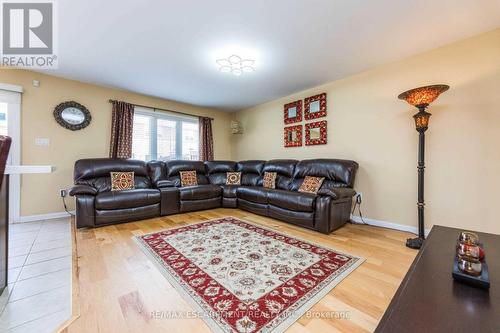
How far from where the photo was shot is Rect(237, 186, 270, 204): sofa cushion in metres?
3.40

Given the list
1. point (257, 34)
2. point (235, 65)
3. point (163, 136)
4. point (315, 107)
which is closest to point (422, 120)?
point (315, 107)

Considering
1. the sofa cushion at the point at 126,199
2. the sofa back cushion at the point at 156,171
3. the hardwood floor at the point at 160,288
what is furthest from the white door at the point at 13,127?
the sofa back cushion at the point at 156,171

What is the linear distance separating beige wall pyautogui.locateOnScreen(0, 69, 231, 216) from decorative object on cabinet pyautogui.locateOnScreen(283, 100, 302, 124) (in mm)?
3269

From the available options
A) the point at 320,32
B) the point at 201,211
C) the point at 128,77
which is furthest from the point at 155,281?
the point at 128,77

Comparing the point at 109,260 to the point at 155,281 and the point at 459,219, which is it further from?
the point at 459,219

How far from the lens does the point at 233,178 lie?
4.50 metres

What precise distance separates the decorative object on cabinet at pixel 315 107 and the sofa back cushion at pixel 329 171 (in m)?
0.90

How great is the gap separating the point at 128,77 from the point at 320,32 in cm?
303

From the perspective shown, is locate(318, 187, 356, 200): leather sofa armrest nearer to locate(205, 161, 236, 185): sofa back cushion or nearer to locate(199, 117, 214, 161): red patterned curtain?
locate(205, 161, 236, 185): sofa back cushion

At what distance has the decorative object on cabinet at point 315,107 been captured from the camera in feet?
12.0

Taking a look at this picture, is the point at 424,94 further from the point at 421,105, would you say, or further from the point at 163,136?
the point at 163,136

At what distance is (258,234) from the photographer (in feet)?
8.41

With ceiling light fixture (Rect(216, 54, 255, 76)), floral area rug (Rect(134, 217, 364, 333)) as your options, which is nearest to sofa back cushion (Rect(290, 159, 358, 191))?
floral area rug (Rect(134, 217, 364, 333))

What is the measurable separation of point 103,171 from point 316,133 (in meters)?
3.79
